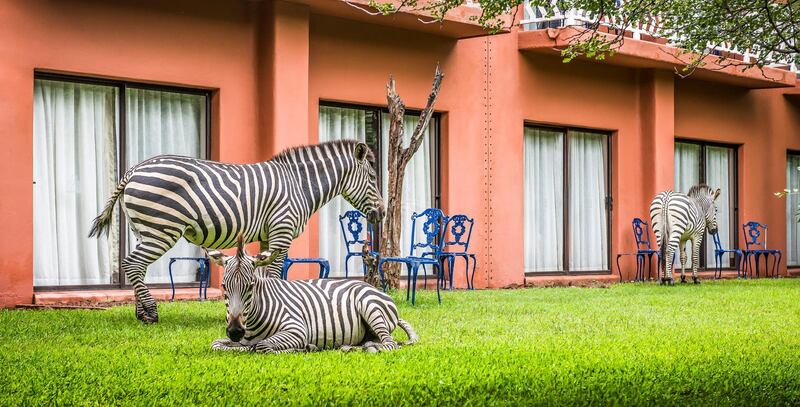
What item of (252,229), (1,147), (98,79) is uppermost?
(98,79)

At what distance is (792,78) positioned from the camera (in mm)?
21078

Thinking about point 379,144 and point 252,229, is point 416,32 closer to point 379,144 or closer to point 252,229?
point 379,144

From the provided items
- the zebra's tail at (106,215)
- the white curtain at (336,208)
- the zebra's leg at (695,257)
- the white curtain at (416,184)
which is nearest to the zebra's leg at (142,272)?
the zebra's tail at (106,215)

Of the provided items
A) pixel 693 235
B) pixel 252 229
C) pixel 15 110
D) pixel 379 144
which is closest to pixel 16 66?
pixel 15 110

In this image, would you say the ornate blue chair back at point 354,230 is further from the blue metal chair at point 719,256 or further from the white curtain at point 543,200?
the blue metal chair at point 719,256

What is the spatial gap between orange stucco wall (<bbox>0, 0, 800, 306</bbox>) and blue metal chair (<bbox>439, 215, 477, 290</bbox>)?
0.22 metres

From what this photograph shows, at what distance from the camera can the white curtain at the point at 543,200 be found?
711 inches

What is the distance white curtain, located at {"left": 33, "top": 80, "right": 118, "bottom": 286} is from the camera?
12594 mm

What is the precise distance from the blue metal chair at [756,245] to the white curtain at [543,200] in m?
4.57

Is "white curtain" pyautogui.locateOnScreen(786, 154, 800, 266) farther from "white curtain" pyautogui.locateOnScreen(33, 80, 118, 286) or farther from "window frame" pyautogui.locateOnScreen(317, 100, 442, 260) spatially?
"white curtain" pyautogui.locateOnScreen(33, 80, 118, 286)

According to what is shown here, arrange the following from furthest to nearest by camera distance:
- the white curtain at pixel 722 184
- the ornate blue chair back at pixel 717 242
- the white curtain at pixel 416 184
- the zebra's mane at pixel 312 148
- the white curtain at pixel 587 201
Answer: the white curtain at pixel 722 184
the ornate blue chair back at pixel 717 242
the white curtain at pixel 587 201
the white curtain at pixel 416 184
the zebra's mane at pixel 312 148

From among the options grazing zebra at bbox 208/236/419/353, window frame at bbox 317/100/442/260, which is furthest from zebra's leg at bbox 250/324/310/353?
window frame at bbox 317/100/442/260

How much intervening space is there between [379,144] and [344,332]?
8475mm

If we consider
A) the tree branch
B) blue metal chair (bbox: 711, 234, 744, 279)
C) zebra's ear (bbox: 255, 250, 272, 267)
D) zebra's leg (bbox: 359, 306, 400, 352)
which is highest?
the tree branch
